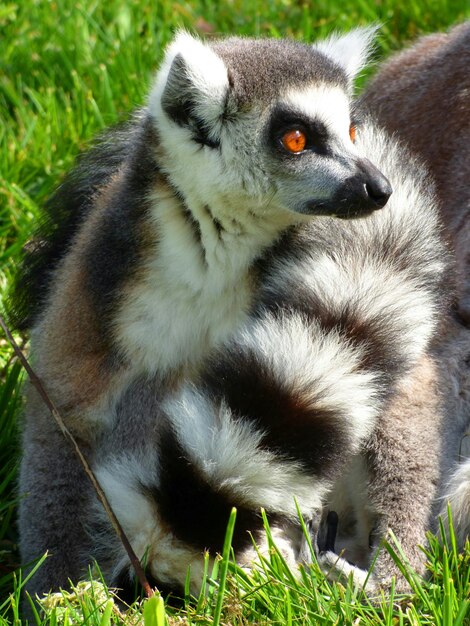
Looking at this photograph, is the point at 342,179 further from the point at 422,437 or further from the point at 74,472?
the point at 74,472

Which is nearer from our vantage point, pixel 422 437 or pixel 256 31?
pixel 422 437

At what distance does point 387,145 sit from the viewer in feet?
9.89

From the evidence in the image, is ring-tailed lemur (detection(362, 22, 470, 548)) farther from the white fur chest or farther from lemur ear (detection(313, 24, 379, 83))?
the white fur chest

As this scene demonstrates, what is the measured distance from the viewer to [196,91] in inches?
114

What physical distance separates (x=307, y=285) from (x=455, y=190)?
1218 mm

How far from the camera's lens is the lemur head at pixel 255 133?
9.40 feet

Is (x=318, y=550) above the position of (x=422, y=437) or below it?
below

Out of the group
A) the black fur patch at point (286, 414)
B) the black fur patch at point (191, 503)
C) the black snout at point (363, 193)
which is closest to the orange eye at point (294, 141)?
the black snout at point (363, 193)

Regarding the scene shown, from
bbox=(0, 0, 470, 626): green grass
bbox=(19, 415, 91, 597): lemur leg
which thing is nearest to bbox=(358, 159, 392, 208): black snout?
bbox=(0, 0, 470, 626): green grass

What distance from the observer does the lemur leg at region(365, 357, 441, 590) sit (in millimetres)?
2852

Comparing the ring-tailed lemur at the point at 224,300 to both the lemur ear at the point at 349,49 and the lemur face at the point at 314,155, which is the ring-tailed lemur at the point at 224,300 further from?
the lemur ear at the point at 349,49

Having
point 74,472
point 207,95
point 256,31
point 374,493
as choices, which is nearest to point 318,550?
point 374,493

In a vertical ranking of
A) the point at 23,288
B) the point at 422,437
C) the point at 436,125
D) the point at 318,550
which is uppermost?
the point at 436,125

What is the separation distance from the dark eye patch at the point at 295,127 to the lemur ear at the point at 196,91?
0.52 feet
